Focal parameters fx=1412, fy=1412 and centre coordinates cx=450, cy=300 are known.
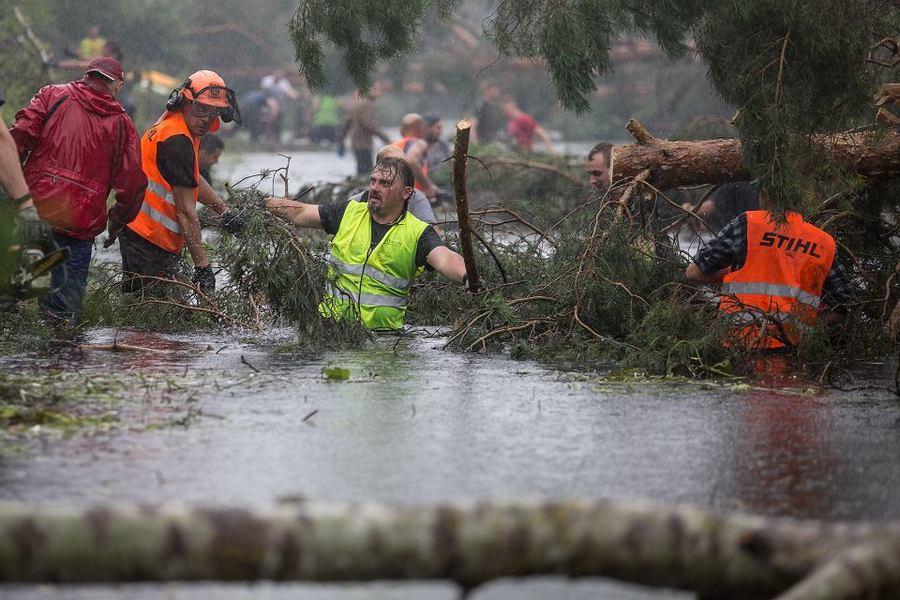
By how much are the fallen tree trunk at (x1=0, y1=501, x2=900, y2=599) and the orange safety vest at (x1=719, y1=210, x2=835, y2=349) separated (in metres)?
4.80

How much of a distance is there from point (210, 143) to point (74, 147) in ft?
9.97

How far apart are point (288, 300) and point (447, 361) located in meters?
1.08

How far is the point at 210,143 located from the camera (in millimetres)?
11680

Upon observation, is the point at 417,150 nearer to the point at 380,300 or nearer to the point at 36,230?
the point at 380,300

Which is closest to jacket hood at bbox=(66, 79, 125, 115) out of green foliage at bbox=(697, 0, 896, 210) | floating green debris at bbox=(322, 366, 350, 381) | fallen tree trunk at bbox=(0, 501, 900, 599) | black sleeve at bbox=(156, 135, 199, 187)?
black sleeve at bbox=(156, 135, 199, 187)

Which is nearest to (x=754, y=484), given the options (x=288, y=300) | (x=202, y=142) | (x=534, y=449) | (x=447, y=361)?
(x=534, y=449)

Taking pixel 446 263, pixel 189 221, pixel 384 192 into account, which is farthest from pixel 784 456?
pixel 189 221

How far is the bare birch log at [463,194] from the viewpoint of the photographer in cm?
855

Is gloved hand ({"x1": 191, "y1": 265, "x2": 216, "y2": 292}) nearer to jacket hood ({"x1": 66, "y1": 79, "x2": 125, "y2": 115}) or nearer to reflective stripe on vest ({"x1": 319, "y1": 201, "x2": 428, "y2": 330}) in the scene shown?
reflective stripe on vest ({"x1": 319, "y1": 201, "x2": 428, "y2": 330})

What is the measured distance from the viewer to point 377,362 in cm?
841

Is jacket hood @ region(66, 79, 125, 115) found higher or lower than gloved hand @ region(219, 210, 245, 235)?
higher

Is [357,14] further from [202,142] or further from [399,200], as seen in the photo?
[202,142]

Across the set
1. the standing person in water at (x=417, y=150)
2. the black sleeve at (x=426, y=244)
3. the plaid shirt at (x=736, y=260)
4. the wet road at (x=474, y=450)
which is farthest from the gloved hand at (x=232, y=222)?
the standing person in water at (x=417, y=150)

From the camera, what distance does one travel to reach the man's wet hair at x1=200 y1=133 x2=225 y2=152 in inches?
458
